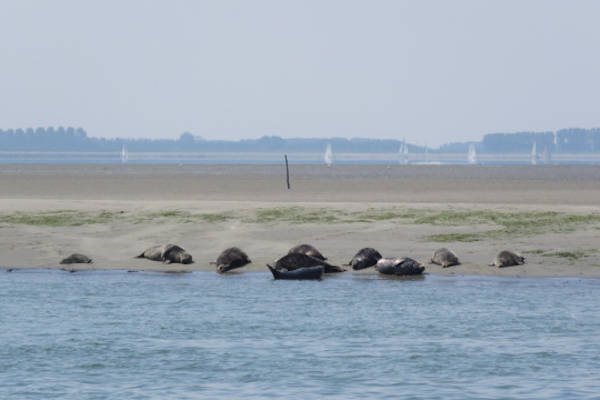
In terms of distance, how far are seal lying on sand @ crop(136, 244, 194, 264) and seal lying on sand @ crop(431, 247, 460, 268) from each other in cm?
682

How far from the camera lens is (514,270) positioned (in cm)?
2761

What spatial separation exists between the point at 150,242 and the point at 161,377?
54.4 ft

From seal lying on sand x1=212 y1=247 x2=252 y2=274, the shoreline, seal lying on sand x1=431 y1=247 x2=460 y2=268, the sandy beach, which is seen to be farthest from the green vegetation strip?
seal lying on sand x1=212 y1=247 x2=252 y2=274

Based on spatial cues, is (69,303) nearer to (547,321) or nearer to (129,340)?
(129,340)

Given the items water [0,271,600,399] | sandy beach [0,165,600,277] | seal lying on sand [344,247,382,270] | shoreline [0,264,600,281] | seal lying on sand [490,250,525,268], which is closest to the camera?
water [0,271,600,399]

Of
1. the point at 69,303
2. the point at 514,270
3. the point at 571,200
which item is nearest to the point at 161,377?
the point at 69,303

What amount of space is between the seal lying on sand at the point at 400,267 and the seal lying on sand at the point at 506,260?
7.13ft

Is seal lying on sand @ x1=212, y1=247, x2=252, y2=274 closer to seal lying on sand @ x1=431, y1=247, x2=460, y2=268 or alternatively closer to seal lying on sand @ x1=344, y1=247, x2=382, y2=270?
seal lying on sand @ x1=344, y1=247, x2=382, y2=270

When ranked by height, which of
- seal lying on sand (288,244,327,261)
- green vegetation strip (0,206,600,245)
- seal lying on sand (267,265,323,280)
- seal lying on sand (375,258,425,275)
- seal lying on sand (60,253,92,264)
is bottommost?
seal lying on sand (60,253,92,264)

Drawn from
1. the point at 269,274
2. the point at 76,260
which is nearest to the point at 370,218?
the point at 269,274

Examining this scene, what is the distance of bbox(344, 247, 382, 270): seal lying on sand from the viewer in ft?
92.3

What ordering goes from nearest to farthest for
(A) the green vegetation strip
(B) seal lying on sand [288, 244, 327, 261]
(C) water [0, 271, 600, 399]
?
1. (C) water [0, 271, 600, 399]
2. (B) seal lying on sand [288, 244, 327, 261]
3. (A) the green vegetation strip

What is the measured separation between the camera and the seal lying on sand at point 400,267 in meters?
27.1

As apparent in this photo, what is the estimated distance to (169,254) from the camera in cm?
2973
